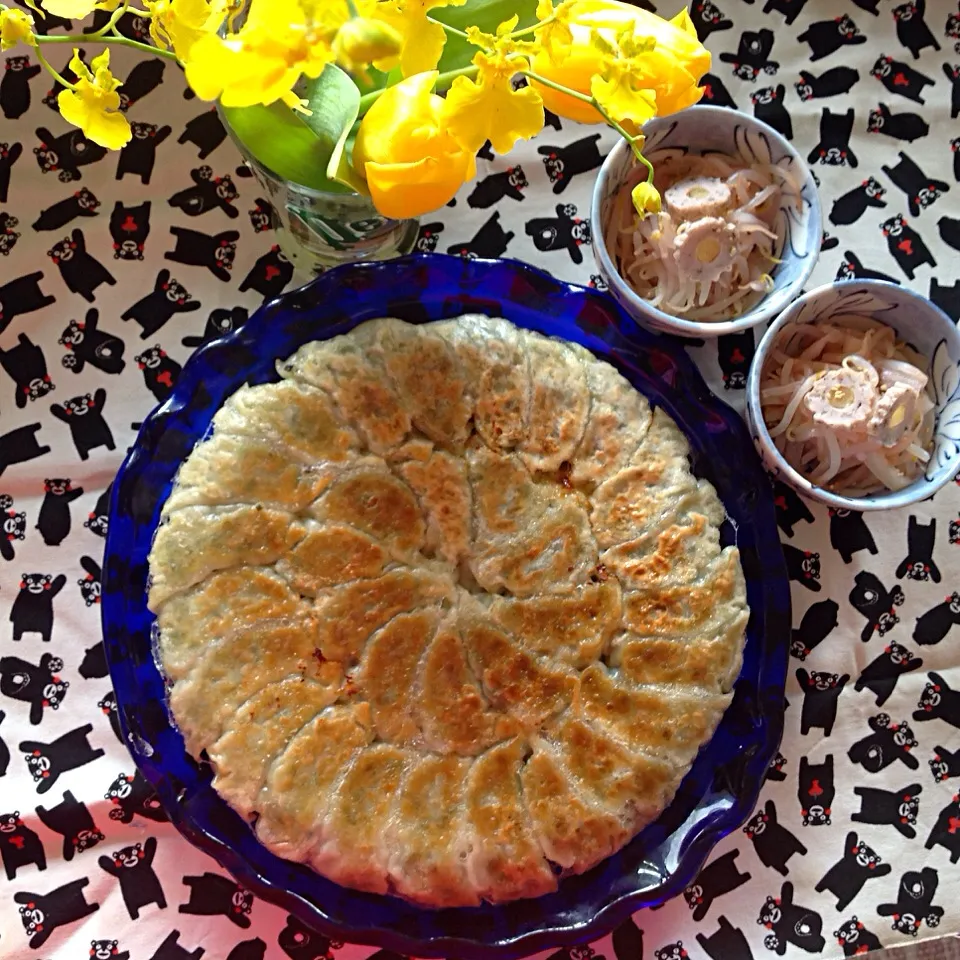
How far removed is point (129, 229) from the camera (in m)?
1.60

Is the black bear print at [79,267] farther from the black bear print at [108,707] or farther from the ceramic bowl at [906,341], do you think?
the ceramic bowl at [906,341]

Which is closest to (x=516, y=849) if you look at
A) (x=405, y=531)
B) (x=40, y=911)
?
(x=405, y=531)

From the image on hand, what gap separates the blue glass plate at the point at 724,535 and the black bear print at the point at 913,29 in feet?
2.69

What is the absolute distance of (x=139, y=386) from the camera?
157 centimetres

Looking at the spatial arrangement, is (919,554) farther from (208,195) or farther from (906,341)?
→ (208,195)

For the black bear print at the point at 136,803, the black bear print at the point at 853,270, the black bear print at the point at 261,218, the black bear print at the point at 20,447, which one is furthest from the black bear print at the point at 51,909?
the black bear print at the point at 853,270

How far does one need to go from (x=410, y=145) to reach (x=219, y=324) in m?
0.79

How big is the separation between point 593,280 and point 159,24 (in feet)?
2.85

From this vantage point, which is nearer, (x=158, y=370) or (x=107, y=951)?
(x=107, y=951)

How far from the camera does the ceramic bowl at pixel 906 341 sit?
1.41 metres

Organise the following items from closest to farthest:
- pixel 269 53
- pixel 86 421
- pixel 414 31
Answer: pixel 269 53 → pixel 414 31 → pixel 86 421

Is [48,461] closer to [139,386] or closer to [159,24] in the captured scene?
[139,386]

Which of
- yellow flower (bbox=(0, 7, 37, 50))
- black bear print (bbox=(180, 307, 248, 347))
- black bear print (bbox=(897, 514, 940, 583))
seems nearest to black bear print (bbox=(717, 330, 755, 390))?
black bear print (bbox=(897, 514, 940, 583))

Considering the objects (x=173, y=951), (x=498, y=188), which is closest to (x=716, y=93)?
(x=498, y=188)
